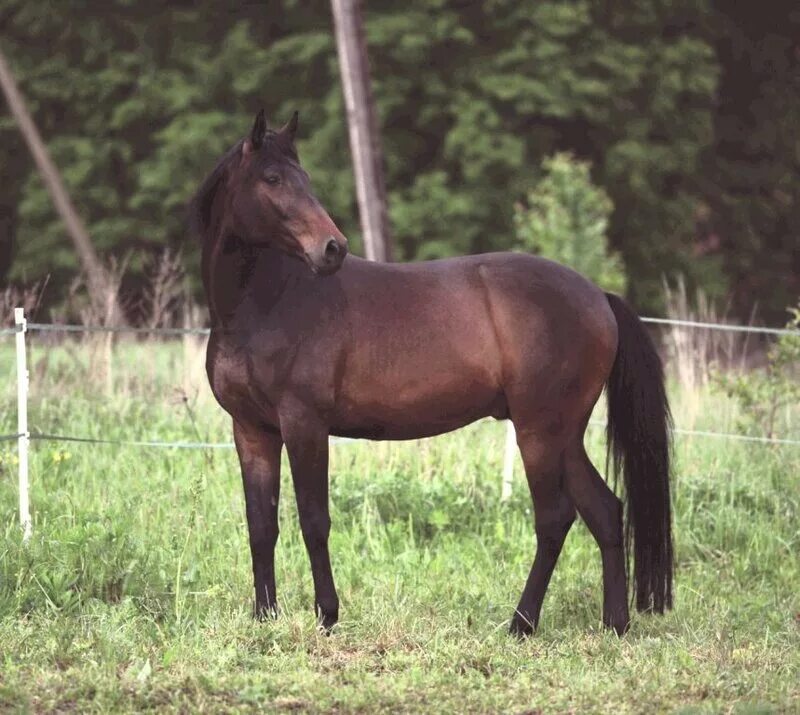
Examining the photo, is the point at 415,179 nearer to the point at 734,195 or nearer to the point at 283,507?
the point at 734,195

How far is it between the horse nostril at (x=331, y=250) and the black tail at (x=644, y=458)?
5.26 feet

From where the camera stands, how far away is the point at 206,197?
242 inches

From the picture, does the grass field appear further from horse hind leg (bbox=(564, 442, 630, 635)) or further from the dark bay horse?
the dark bay horse

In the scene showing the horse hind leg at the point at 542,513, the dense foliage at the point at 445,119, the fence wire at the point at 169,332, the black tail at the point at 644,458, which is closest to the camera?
the horse hind leg at the point at 542,513

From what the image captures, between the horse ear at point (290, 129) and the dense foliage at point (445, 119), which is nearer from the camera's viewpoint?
the horse ear at point (290, 129)

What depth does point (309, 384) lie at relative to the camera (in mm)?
5938

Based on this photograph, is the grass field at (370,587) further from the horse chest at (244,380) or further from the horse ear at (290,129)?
the horse ear at (290,129)

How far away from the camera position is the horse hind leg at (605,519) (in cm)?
642

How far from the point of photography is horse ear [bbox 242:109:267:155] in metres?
5.77

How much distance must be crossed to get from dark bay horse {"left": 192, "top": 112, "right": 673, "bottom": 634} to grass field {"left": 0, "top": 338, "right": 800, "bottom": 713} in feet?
1.37

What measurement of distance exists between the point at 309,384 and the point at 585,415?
134 cm

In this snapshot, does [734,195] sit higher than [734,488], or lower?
higher

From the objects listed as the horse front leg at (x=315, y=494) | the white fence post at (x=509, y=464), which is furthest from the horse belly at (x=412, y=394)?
the white fence post at (x=509, y=464)

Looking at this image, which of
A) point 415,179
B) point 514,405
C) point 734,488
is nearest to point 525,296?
point 514,405
